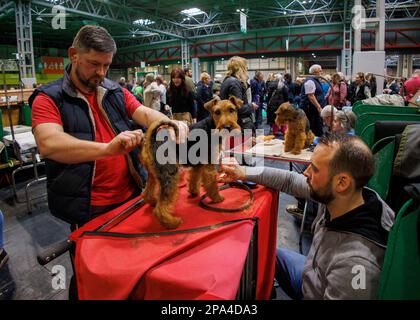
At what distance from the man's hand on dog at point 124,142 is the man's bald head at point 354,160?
79cm

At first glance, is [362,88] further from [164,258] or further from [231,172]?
[164,258]

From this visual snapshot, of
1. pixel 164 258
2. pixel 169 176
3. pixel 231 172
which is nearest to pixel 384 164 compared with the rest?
pixel 231 172

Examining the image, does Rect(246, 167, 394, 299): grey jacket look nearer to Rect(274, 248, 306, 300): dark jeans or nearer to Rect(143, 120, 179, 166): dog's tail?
Rect(274, 248, 306, 300): dark jeans

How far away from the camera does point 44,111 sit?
123cm

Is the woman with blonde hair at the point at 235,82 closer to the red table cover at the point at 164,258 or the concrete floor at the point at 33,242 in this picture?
the concrete floor at the point at 33,242

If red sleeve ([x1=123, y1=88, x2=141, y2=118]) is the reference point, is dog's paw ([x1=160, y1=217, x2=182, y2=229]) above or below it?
below

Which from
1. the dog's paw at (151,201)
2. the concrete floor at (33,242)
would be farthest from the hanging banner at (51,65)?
the dog's paw at (151,201)

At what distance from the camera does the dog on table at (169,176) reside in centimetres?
115

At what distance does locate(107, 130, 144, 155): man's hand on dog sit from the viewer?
111 cm

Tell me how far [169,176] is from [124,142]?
218 mm

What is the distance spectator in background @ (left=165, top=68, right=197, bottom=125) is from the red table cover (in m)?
3.74

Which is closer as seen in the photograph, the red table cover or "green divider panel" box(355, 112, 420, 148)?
the red table cover

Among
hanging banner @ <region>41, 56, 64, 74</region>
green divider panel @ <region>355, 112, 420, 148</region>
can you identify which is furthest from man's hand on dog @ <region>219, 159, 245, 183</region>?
hanging banner @ <region>41, 56, 64, 74</region>

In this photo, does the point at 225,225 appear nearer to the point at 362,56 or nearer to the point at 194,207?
the point at 194,207
